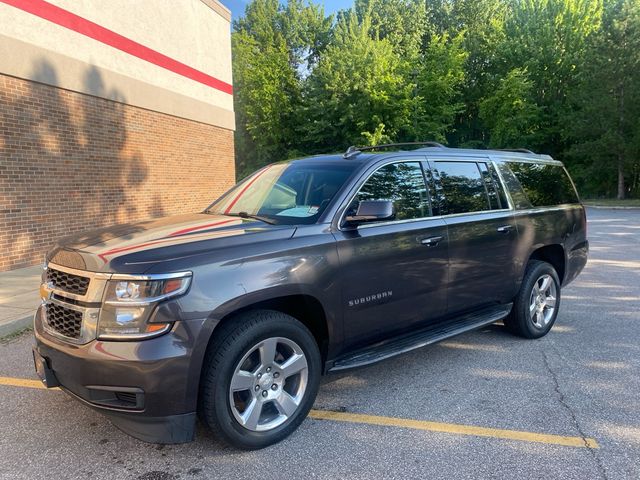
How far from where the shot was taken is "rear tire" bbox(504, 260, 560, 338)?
4.67 metres

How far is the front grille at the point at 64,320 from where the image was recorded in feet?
8.76

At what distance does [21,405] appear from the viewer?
11.5 ft

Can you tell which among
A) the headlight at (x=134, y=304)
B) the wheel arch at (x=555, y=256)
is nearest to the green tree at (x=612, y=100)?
the wheel arch at (x=555, y=256)

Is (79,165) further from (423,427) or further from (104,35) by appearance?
(423,427)

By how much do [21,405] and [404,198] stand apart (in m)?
3.26

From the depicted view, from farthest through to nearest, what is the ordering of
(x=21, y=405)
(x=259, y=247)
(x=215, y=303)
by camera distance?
(x=21, y=405) → (x=259, y=247) → (x=215, y=303)

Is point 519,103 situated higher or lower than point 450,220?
higher

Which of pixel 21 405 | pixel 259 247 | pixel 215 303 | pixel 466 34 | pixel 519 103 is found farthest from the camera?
pixel 466 34

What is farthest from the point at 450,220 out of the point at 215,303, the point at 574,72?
the point at 574,72

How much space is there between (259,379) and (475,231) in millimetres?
2309

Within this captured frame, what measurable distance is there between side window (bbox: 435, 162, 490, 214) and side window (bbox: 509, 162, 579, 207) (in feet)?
2.05

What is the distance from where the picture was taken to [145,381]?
2467 mm

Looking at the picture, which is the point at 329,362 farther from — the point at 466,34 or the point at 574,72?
the point at 466,34

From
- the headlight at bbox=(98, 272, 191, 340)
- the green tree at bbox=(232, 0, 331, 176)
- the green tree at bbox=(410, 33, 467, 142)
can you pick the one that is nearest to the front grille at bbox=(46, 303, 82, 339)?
the headlight at bbox=(98, 272, 191, 340)
